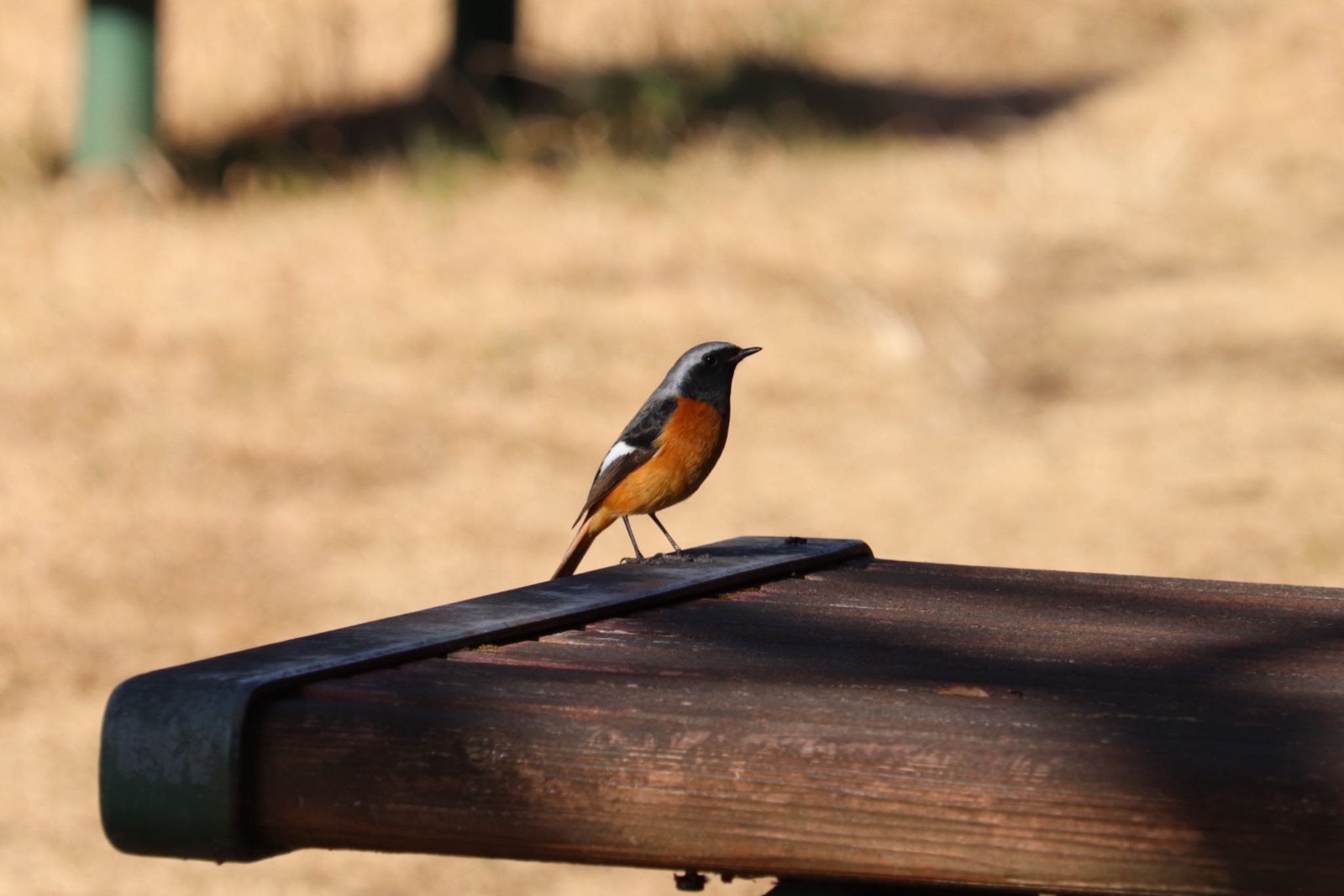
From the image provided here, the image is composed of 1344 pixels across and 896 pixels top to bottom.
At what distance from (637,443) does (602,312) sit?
8086 mm

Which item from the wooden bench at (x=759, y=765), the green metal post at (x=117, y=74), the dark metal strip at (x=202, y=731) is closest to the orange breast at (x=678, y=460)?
the dark metal strip at (x=202, y=731)

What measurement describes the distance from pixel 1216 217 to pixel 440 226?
6626 mm

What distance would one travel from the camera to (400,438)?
38.4 ft

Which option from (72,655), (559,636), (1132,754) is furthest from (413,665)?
(72,655)

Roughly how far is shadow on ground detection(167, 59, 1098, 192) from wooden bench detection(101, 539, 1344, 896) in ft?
44.1

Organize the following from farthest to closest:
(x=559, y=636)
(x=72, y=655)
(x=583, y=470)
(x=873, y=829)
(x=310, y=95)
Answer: (x=310, y=95) → (x=583, y=470) → (x=72, y=655) → (x=559, y=636) → (x=873, y=829)

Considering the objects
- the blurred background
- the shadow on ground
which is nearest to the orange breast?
the blurred background

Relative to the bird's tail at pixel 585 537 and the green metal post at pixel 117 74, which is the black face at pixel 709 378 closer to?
the bird's tail at pixel 585 537

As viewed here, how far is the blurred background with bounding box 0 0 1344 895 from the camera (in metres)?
9.84

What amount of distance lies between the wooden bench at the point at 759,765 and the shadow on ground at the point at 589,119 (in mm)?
13446

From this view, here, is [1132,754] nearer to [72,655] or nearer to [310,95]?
[72,655]

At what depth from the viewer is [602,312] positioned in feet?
42.8

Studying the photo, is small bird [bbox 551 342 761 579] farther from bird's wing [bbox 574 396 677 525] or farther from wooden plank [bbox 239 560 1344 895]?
wooden plank [bbox 239 560 1344 895]

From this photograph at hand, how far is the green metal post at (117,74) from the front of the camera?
47.3ft
